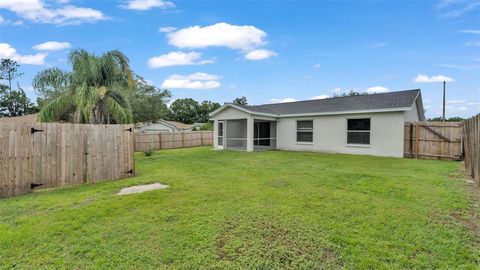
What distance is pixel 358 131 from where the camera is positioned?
46.6 ft

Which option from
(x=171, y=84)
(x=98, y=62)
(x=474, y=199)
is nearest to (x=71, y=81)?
(x=98, y=62)

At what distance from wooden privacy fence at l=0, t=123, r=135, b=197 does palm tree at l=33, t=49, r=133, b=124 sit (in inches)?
189

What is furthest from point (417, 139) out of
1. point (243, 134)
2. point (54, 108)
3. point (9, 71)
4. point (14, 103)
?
point (9, 71)

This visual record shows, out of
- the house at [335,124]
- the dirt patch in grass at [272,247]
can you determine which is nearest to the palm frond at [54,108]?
the house at [335,124]

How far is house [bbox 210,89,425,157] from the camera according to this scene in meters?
13.0

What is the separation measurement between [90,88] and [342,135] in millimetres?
13208

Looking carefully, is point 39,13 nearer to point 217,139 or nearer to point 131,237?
point 217,139

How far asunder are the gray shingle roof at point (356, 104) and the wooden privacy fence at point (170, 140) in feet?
25.6

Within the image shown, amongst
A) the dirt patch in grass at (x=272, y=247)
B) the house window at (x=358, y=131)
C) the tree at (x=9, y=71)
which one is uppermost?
the tree at (x=9, y=71)

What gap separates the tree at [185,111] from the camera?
188ft

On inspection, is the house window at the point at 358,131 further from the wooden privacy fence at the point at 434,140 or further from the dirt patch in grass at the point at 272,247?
the dirt patch in grass at the point at 272,247

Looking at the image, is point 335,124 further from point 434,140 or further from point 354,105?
point 434,140

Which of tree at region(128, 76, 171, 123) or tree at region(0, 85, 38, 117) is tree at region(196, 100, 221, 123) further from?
tree at region(0, 85, 38, 117)

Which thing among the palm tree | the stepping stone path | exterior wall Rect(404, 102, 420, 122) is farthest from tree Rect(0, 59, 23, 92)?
exterior wall Rect(404, 102, 420, 122)
